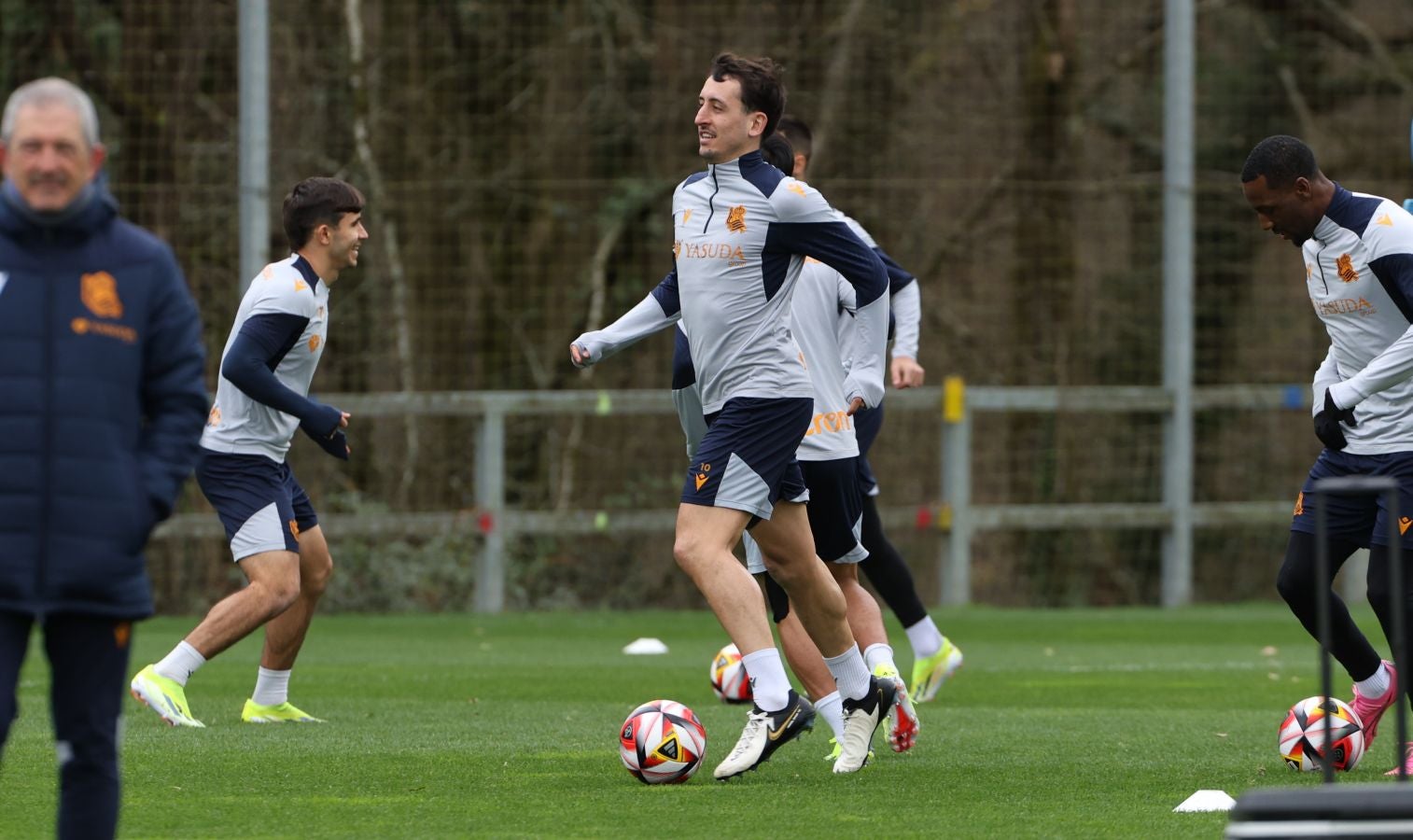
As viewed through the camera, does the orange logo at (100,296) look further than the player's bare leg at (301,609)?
No

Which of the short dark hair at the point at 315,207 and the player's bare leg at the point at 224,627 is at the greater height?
the short dark hair at the point at 315,207

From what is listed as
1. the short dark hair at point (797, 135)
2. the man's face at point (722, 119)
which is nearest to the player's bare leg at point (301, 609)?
the short dark hair at point (797, 135)

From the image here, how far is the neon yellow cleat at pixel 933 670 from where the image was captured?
9.52m

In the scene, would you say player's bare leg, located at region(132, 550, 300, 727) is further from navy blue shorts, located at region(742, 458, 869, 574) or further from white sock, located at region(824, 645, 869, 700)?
white sock, located at region(824, 645, 869, 700)

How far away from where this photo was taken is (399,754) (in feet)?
24.4

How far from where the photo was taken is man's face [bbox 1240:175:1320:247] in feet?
22.2

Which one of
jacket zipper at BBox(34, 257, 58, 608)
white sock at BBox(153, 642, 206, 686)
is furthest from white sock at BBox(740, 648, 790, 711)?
jacket zipper at BBox(34, 257, 58, 608)

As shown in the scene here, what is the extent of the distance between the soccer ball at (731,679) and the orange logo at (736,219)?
310cm

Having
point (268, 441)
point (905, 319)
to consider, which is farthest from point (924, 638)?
point (268, 441)

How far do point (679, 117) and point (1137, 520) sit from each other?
4863 mm

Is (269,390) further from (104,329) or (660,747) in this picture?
(104,329)

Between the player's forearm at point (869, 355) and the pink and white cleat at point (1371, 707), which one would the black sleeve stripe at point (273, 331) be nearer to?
the player's forearm at point (869, 355)

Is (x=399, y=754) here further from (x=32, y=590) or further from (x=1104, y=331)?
(x=1104, y=331)

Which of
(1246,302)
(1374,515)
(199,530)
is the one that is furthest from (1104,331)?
(1374,515)
